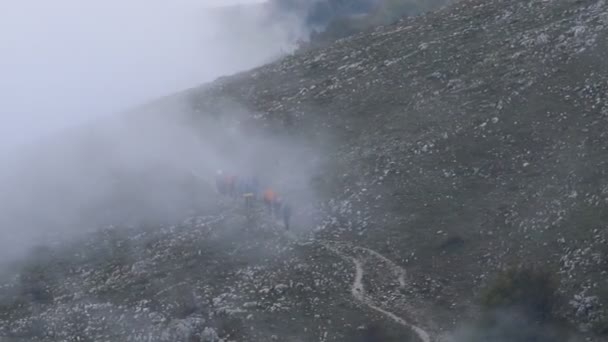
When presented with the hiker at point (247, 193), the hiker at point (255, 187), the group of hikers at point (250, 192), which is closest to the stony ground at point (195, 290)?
the group of hikers at point (250, 192)

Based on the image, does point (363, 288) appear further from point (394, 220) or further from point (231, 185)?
point (231, 185)

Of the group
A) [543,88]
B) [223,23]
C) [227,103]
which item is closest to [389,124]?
[543,88]

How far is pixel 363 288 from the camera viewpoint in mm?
35250

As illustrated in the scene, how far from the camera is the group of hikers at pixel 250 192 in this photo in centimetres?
4238

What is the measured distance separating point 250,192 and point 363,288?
11.3 metres

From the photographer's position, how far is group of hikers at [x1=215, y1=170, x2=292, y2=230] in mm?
42375

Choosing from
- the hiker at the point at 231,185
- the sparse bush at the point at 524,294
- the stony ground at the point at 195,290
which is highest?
the hiker at the point at 231,185

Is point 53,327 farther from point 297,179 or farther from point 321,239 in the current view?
point 297,179

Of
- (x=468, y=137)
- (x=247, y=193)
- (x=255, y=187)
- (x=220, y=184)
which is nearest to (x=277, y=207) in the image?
(x=247, y=193)

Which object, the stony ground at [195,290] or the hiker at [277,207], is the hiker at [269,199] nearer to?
the hiker at [277,207]

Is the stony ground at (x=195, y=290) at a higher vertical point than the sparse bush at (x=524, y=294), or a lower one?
lower

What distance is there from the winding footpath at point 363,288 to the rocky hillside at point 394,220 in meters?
0.07

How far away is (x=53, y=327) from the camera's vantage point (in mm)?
36219

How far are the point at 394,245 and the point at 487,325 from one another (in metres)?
7.77
